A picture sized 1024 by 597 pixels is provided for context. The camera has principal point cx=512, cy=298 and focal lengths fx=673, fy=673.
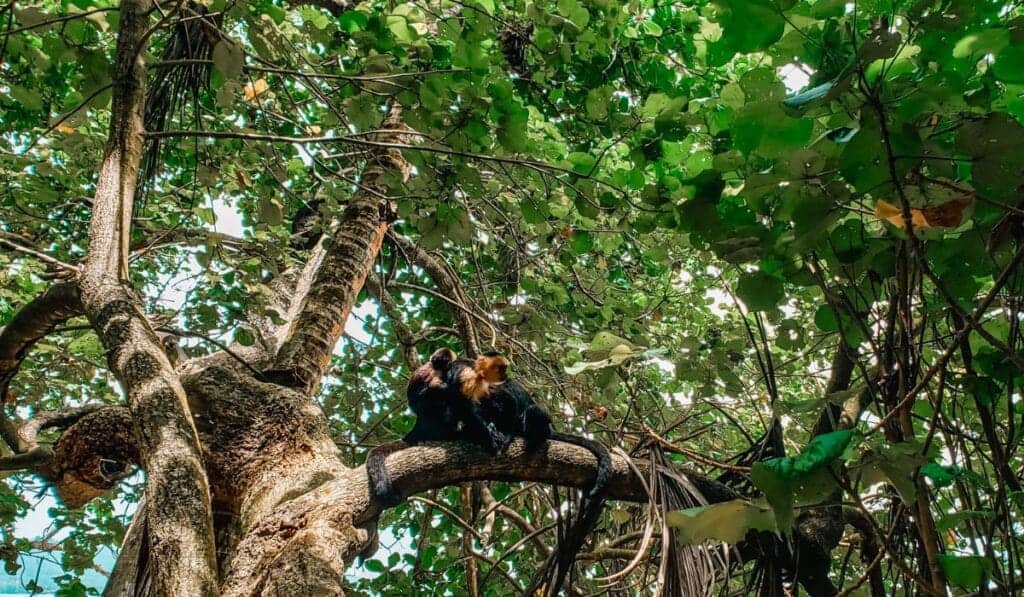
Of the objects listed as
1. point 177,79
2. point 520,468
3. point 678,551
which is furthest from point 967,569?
point 177,79

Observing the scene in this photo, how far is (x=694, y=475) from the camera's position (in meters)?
2.19

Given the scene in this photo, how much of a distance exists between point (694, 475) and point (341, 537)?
3.68ft

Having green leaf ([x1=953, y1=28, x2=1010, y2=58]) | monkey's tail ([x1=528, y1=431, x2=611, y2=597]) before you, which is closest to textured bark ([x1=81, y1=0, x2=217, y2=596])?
monkey's tail ([x1=528, y1=431, x2=611, y2=597])

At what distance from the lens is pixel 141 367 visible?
1.80 m

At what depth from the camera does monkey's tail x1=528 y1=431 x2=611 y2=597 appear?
2.05 m

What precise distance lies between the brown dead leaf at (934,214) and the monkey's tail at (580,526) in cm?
127

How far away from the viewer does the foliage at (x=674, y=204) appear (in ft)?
3.71

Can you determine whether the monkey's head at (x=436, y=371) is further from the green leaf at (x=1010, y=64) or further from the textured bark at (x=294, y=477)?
the green leaf at (x=1010, y=64)

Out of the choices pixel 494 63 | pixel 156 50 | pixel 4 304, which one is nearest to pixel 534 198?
pixel 494 63

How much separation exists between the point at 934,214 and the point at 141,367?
1.86m

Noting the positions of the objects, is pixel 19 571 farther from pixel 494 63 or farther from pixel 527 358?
pixel 494 63

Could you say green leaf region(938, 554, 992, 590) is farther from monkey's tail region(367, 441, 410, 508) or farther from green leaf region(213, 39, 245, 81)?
green leaf region(213, 39, 245, 81)

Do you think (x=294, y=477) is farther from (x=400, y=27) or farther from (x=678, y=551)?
(x=400, y=27)

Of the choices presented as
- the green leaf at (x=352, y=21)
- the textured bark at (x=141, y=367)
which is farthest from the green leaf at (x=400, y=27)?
the textured bark at (x=141, y=367)
